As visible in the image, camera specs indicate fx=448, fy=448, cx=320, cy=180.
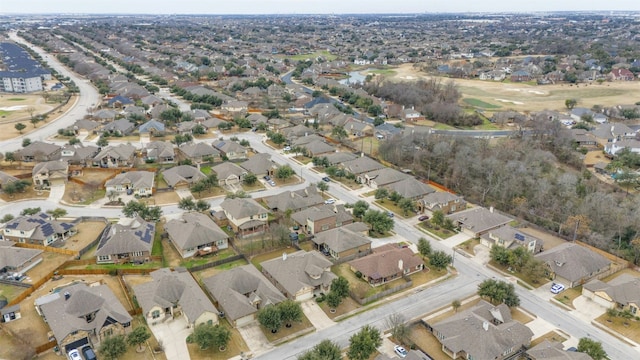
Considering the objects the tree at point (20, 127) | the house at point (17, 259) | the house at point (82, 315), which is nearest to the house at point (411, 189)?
the house at point (82, 315)

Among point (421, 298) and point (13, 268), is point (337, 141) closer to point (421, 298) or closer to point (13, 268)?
point (421, 298)

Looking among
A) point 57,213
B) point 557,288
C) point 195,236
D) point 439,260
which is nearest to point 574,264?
point 557,288

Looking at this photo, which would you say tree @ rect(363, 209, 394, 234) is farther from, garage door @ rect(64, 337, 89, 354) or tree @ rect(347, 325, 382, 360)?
garage door @ rect(64, 337, 89, 354)

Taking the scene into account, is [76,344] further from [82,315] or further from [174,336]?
[174,336]

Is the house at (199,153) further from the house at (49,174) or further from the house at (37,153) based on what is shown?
the house at (37,153)

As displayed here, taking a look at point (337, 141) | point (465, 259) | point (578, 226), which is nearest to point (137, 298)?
point (465, 259)

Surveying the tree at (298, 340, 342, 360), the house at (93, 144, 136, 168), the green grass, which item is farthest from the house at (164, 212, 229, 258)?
the green grass

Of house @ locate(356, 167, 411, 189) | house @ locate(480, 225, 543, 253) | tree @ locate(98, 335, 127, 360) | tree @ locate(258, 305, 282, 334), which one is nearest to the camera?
tree @ locate(98, 335, 127, 360)
